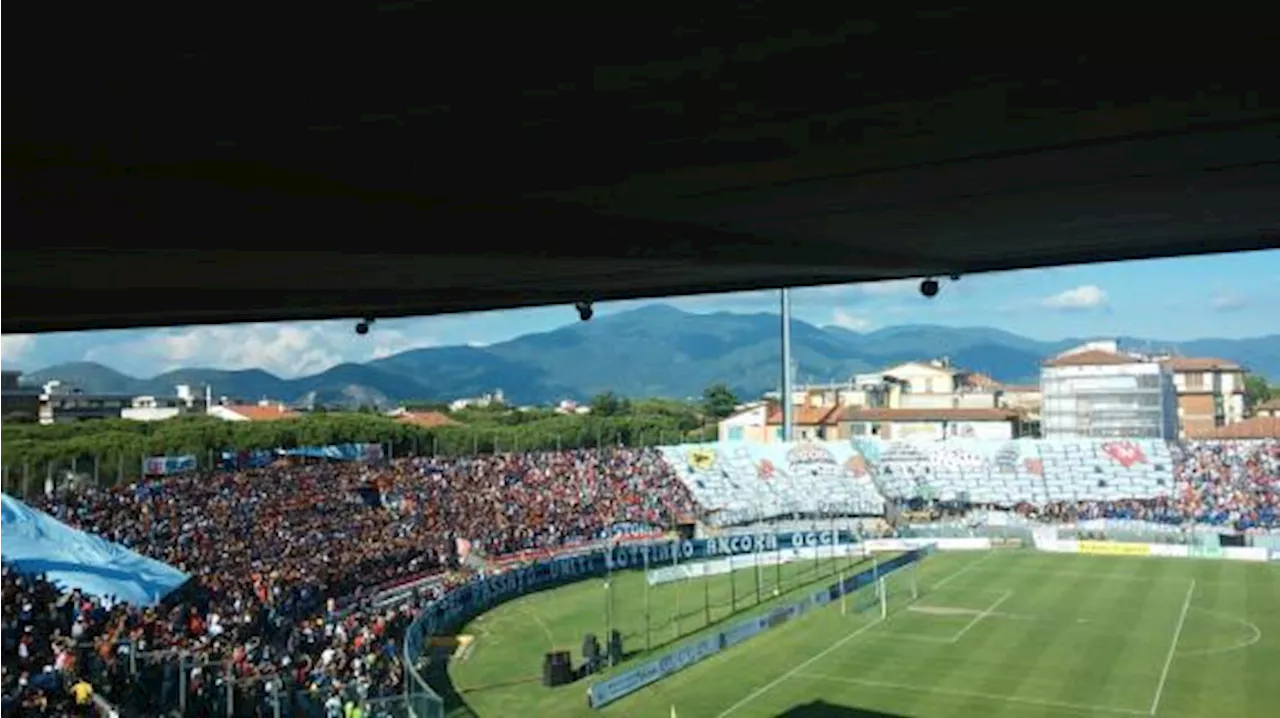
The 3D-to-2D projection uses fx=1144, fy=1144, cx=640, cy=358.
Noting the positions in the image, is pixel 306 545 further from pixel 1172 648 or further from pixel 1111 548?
pixel 1111 548

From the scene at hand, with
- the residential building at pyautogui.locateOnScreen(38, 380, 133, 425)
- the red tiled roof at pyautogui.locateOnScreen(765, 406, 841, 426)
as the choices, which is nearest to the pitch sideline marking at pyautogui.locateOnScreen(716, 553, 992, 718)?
the red tiled roof at pyautogui.locateOnScreen(765, 406, 841, 426)

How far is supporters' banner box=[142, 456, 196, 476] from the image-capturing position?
47969mm

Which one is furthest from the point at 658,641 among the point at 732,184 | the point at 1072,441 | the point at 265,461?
the point at 1072,441

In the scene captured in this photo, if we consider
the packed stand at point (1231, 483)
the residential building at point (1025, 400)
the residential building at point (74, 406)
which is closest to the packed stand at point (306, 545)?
the packed stand at point (1231, 483)

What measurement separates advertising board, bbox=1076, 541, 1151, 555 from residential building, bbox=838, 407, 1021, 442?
4279 centimetres

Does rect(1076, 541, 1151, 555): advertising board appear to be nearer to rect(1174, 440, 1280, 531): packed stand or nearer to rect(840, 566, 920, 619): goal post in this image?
rect(1174, 440, 1280, 531): packed stand

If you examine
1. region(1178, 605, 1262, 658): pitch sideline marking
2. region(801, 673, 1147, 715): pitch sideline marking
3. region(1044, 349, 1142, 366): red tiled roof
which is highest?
region(1044, 349, 1142, 366): red tiled roof

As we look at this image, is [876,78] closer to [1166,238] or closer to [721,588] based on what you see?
[1166,238]

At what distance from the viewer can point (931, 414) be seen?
342ft

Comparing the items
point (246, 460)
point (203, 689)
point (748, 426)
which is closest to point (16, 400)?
point (246, 460)

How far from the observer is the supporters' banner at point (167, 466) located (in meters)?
48.0

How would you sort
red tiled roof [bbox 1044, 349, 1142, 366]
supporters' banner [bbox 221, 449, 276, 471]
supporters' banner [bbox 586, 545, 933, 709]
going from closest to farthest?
1. supporters' banner [bbox 586, 545, 933, 709]
2. supporters' banner [bbox 221, 449, 276, 471]
3. red tiled roof [bbox 1044, 349, 1142, 366]

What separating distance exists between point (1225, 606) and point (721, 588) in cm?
1779

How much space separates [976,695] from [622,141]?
2668cm
